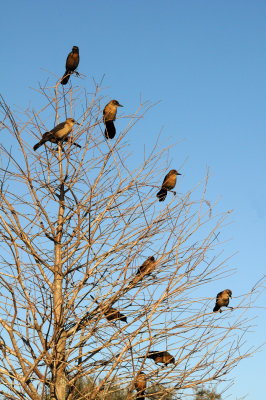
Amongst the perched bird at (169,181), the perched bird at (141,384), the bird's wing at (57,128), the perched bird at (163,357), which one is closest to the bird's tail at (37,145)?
the bird's wing at (57,128)

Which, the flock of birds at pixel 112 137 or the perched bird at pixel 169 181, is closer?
the flock of birds at pixel 112 137

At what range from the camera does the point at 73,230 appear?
5.82 m

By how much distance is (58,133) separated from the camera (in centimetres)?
631

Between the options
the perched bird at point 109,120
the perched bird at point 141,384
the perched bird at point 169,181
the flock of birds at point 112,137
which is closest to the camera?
the perched bird at point 141,384

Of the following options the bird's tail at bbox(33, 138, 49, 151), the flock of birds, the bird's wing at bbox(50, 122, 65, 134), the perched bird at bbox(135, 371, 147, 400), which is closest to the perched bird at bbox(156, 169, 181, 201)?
the flock of birds

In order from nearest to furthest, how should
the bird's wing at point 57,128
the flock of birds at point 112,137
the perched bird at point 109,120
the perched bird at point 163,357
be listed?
the perched bird at point 163,357, the flock of birds at point 112,137, the bird's wing at point 57,128, the perched bird at point 109,120

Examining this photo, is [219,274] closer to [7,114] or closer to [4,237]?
[4,237]

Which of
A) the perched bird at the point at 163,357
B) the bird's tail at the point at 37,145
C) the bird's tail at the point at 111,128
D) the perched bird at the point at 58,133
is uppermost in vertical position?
the bird's tail at the point at 111,128

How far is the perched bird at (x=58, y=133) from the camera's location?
629cm

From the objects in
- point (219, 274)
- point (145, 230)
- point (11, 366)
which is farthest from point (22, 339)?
point (219, 274)

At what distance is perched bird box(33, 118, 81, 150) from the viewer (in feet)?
20.6

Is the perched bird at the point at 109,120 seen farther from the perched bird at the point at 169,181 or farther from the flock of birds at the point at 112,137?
the perched bird at the point at 169,181

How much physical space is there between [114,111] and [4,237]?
2.62 m

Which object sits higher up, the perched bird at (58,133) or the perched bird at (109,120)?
the perched bird at (109,120)
